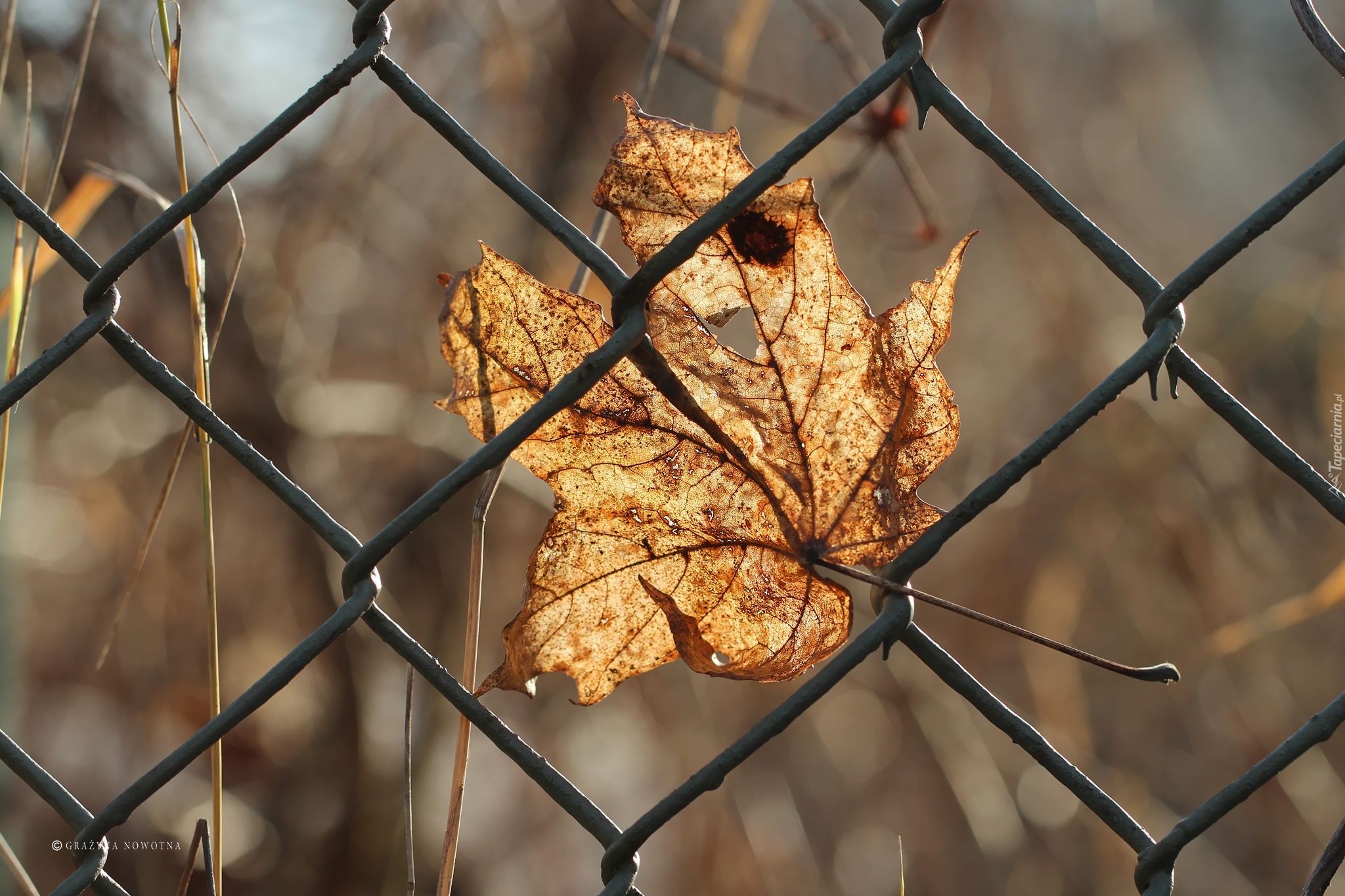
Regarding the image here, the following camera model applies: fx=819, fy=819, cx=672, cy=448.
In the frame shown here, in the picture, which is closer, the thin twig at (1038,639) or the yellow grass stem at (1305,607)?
the thin twig at (1038,639)

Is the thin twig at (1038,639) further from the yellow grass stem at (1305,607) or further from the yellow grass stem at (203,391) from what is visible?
the yellow grass stem at (1305,607)

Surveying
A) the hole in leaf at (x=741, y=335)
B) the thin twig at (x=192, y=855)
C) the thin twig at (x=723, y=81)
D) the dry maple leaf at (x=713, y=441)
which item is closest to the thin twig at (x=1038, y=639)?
the dry maple leaf at (x=713, y=441)

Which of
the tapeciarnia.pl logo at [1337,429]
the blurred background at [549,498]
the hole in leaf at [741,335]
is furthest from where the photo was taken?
the hole in leaf at [741,335]

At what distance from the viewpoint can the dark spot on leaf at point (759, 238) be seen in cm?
47

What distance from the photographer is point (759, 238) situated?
1.56ft

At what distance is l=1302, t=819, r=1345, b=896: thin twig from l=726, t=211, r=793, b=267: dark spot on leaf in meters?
0.47

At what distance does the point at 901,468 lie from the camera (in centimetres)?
50

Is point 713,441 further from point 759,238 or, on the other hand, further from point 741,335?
point 741,335

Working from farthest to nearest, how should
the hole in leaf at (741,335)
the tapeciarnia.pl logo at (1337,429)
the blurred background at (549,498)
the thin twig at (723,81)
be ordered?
the hole in leaf at (741,335)
the blurred background at (549,498)
the tapeciarnia.pl logo at (1337,429)
the thin twig at (723,81)

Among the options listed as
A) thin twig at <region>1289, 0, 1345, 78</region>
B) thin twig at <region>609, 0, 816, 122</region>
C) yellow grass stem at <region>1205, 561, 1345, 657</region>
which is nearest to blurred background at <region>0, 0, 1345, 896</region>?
thin twig at <region>609, 0, 816, 122</region>

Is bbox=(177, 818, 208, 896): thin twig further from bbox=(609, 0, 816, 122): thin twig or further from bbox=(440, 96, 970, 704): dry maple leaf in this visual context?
bbox=(609, 0, 816, 122): thin twig

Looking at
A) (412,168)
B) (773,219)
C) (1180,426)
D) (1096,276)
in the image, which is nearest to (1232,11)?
(1096,276)

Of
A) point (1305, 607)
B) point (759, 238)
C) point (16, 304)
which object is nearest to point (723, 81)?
point (759, 238)

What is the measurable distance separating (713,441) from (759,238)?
0.41 feet
